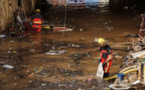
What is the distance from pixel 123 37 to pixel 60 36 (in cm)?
338

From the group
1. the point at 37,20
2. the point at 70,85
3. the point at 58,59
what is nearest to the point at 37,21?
the point at 37,20

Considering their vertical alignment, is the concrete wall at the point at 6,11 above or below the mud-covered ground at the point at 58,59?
above

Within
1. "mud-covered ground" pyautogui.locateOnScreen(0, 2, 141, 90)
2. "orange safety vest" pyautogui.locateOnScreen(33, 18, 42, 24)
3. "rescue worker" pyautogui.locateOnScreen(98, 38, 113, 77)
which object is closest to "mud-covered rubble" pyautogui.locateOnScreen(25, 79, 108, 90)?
Result: "mud-covered ground" pyautogui.locateOnScreen(0, 2, 141, 90)

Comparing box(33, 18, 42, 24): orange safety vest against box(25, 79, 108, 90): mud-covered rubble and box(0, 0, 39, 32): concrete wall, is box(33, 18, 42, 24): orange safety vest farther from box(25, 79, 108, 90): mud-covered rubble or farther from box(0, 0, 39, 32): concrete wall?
box(25, 79, 108, 90): mud-covered rubble

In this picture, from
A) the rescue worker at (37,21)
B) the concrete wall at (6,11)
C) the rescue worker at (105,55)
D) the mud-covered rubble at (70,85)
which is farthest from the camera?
the rescue worker at (37,21)

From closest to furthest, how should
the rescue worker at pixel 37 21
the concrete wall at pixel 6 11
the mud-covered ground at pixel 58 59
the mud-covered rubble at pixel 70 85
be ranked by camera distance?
1. the mud-covered rubble at pixel 70 85
2. the mud-covered ground at pixel 58 59
3. the concrete wall at pixel 6 11
4. the rescue worker at pixel 37 21

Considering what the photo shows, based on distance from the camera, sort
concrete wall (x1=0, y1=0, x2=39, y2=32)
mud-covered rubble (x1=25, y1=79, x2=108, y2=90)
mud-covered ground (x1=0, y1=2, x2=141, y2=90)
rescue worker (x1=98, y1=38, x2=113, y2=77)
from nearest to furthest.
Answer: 1. mud-covered rubble (x1=25, y1=79, x2=108, y2=90)
2. rescue worker (x1=98, y1=38, x2=113, y2=77)
3. mud-covered ground (x1=0, y1=2, x2=141, y2=90)
4. concrete wall (x1=0, y1=0, x2=39, y2=32)

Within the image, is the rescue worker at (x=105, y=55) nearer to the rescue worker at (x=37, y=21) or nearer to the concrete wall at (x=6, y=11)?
the rescue worker at (x=37, y=21)

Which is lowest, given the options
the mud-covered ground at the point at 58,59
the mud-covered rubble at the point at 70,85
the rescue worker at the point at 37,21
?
the mud-covered ground at the point at 58,59

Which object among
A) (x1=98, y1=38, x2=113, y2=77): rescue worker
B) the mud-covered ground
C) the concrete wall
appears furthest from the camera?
the concrete wall

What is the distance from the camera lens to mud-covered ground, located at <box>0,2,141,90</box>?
7.50 metres

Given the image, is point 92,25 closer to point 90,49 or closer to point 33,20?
point 33,20

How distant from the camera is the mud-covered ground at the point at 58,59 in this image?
7504mm

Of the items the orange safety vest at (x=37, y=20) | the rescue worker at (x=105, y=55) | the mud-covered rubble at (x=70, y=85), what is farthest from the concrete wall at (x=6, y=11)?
the rescue worker at (x=105, y=55)
